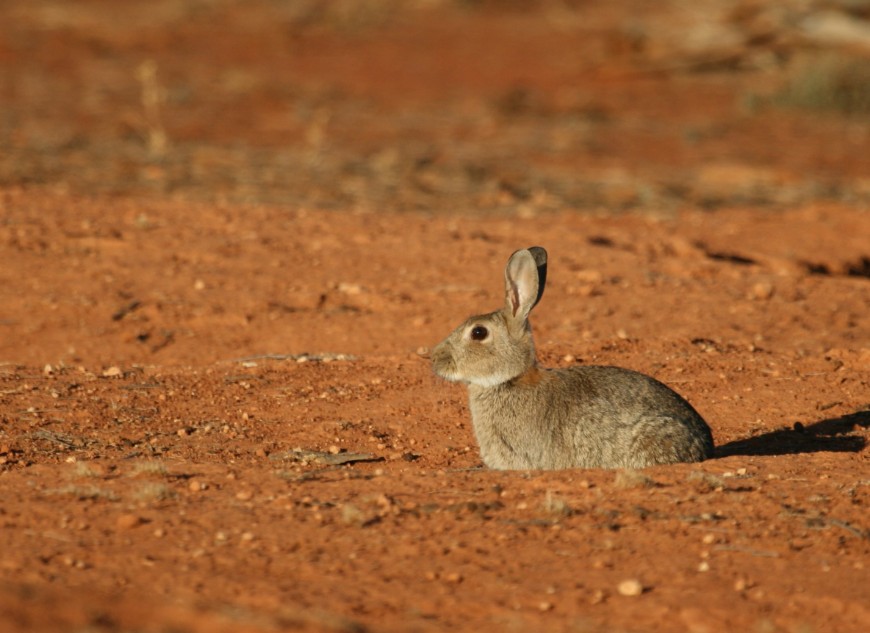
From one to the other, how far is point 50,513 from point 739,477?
3.04 metres

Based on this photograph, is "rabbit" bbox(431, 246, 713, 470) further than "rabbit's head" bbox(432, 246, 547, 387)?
No

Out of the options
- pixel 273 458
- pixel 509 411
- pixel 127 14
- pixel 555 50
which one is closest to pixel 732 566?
pixel 509 411

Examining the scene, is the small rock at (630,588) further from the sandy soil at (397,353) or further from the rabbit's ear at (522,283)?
the rabbit's ear at (522,283)

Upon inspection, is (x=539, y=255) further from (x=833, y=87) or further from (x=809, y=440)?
(x=833, y=87)

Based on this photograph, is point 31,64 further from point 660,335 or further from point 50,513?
point 50,513

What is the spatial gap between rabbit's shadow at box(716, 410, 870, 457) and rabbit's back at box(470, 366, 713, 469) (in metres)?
0.80

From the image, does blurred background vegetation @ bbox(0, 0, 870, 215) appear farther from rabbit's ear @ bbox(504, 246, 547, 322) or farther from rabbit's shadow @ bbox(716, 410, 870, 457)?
rabbit's ear @ bbox(504, 246, 547, 322)

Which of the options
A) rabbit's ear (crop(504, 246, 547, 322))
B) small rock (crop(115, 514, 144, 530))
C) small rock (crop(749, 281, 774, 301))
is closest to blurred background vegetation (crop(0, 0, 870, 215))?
small rock (crop(749, 281, 774, 301))

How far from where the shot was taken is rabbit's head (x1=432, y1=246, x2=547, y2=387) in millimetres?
6570

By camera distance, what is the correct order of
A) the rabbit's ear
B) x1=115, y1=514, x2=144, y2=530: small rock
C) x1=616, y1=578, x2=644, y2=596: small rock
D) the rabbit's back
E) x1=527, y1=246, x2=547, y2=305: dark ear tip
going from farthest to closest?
1. x1=527, y1=246, x2=547, y2=305: dark ear tip
2. the rabbit's ear
3. the rabbit's back
4. x1=115, y1=514, x2=144, y2=530: small rock
5. x1=616, y1=578, x2=644, y2=596: small rock

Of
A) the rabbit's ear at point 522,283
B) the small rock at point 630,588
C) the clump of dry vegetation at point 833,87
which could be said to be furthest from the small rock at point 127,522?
the clump of dry vegetation at point 833,87

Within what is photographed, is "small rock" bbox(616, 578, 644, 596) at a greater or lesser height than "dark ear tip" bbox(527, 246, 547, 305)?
lesser

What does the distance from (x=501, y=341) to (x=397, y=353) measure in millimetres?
1873

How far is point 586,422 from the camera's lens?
6215mm
